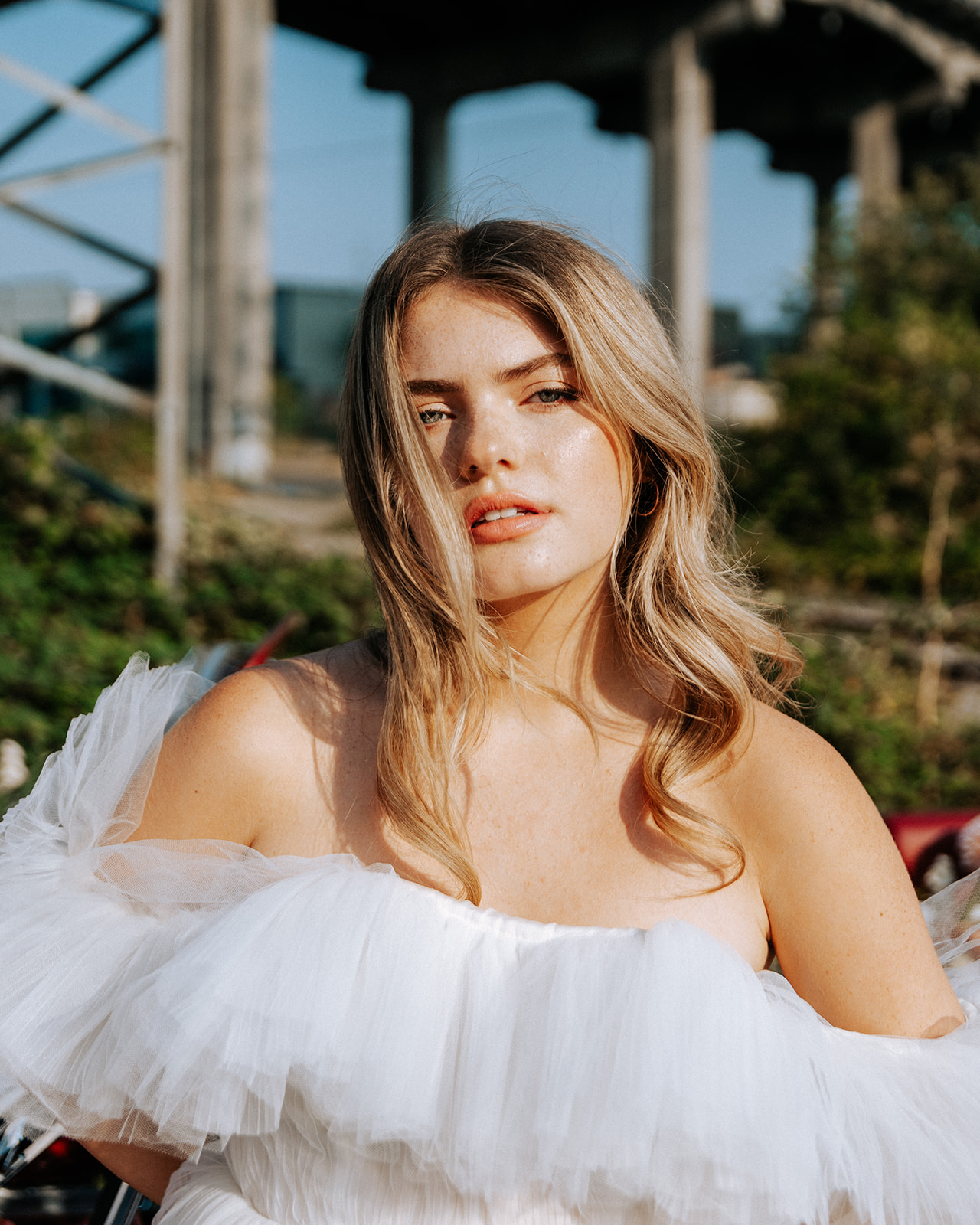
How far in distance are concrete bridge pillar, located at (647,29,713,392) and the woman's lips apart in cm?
875

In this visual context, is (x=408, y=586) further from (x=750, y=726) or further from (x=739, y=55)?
(x=739, y=55)

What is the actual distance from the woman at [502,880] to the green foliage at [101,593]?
3795 millimetres

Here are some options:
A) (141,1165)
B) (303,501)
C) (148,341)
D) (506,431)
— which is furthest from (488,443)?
(148,341)

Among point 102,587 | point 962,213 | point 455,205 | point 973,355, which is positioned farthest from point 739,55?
point 455,205

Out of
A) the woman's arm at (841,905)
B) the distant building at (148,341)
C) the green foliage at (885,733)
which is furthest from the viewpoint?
the distant building at (148,341)

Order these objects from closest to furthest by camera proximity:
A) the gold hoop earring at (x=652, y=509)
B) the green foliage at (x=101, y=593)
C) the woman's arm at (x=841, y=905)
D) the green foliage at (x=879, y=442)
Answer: the woman's arm at (x=841, y=905)
the gold hoop earring at (x=652, y=509)
the green foliage at (x=101, y=593)
the green foliage at (x=879, y=442)

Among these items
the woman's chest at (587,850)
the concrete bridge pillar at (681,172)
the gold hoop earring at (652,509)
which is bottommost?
the woman's chest at (587,850)

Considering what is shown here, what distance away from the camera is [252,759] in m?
1.50

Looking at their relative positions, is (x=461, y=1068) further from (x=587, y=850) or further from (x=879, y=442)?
(x=879, y=442)

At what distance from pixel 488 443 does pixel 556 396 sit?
12 cm

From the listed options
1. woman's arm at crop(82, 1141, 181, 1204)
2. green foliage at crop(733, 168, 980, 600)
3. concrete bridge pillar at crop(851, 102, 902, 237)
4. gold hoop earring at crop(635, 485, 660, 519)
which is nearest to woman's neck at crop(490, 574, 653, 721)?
gold hoop earring at crop(635, 485, 660, 519)

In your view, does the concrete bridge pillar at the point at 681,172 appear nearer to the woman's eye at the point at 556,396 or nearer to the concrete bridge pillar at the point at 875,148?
the concrete bridge pillar at the point at 875,148

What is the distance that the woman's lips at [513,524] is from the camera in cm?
146

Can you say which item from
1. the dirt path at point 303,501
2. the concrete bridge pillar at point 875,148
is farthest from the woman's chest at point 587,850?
the concrete bridge pillar at point 875,148
